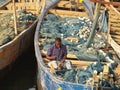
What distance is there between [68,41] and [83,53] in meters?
1.15

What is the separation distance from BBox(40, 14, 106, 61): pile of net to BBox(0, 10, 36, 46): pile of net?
29.0 inches

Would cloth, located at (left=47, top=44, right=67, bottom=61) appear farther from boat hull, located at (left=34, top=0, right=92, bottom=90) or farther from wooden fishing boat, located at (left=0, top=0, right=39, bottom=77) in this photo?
wooden fishing boat, located at (left=0, top=0, right=39, bottom=77)

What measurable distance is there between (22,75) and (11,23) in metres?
2.29

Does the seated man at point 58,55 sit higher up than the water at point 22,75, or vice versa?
the seated man at point 58,55

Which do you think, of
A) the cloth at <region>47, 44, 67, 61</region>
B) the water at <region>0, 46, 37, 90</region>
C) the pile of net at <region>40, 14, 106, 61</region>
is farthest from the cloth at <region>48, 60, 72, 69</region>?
the water at <region>0, 46, 37, 90</region>

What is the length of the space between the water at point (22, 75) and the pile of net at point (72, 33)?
5.62 feet

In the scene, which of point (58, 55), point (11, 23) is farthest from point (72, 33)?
point (11, 23)

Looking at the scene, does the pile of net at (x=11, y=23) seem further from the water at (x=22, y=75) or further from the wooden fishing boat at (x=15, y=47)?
the water at (x=22, y=75)

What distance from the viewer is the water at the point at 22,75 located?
12.9 m

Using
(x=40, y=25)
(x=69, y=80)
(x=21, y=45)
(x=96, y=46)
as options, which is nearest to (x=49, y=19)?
(x=40, y=25)

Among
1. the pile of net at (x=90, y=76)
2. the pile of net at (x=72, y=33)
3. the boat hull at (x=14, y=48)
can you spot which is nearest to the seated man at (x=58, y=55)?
the pile of net at (x=90, y=76)

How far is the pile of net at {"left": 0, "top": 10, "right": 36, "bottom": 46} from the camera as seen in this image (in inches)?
503

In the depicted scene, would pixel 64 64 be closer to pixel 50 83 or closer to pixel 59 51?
pixel 59 51

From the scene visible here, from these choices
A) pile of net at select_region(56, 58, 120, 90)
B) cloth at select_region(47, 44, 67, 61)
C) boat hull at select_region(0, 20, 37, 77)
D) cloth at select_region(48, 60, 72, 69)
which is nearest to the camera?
pile of net at select_region(56, 58, 120, 90)
